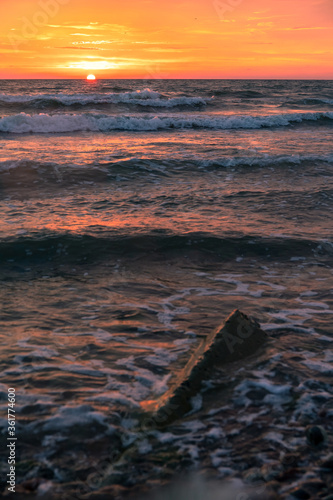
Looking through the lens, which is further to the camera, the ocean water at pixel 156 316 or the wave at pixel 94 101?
the wave at pixel 94 101

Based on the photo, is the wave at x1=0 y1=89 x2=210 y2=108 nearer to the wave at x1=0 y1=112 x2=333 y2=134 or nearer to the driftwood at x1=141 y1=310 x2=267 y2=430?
the wave at x1=0 y1=112 x2=333 y2=134

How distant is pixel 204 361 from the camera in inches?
143

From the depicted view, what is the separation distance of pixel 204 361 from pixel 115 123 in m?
19.6

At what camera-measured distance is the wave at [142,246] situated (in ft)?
21.5

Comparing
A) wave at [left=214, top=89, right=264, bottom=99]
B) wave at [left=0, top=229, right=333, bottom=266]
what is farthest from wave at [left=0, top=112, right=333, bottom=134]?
wave at [left=214, top=89, right=264, bottom=99]

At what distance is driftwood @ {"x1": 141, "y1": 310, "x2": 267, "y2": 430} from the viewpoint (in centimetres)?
318

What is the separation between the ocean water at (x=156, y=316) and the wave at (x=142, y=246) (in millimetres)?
33

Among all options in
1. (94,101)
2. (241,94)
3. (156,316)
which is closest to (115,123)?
(94,101)

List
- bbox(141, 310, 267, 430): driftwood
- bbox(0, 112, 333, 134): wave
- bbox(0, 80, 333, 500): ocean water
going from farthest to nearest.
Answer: bbox(0, 112, 333, 134): wave → bbox(141, 310, 267, 430): driftwood → bbox(0, 80, 333, 500): ocean water

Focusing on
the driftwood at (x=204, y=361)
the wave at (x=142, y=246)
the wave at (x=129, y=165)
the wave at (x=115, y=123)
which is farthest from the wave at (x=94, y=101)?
the driftwood at (x=204, y=361)

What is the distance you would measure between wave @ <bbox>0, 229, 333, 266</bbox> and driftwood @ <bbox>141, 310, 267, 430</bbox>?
2.60 m

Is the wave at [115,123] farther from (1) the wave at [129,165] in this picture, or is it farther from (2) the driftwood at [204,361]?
(2) the driftwood at [204,361]

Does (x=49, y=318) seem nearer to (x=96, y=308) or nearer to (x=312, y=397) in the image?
(x=96, y=308)

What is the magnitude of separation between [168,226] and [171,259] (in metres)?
1.32
